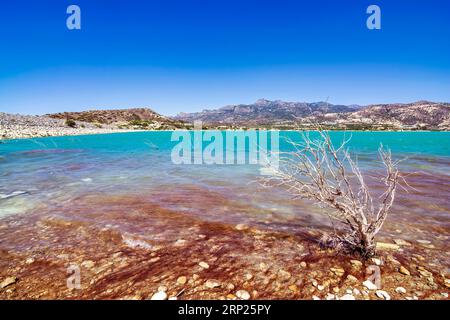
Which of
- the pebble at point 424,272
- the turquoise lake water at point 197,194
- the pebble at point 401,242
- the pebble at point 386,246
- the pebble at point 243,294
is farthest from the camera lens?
the turquoise lake water at point 197,194

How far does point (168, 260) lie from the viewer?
16.3ft

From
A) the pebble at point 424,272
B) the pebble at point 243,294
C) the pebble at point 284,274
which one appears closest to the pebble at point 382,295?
the pebble at point 424,272

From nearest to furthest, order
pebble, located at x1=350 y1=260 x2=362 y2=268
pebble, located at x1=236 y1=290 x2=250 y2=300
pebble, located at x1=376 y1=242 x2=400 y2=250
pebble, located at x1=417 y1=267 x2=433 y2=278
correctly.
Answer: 1. pebble, located at x1=236 y1=290 x2=250 y2=300
2. pebble, located at x1=417 y1=267 x2=433 y2=278
3. pebble, located at x1=350 y1=260 x2=362 y2=268
4. pebble, located at x1=376 y1=242 x2=400 y2=250

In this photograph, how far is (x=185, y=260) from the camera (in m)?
4.96

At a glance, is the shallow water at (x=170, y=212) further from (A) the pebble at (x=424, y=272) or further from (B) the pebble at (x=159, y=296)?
(B) the pebble at (x=159, y=296)

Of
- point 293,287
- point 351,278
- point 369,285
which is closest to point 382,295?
point 369,285

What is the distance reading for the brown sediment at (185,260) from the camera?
158 inches

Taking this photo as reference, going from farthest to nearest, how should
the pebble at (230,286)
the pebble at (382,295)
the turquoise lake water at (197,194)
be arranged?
the turquoise lake water at (197,194)
the pebble at (230,286)
the pebble at (382,295)

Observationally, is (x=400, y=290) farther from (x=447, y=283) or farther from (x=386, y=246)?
(x=386, y=246)

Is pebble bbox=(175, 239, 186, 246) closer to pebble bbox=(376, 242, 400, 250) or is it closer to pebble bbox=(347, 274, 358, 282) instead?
pebble bbox=(347, 274, 358, 282)

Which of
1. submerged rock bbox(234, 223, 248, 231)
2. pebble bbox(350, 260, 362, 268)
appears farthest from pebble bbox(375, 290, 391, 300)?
submerged rock bbox(234, 223, 248, 231)

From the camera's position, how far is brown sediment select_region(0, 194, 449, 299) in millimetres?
4016

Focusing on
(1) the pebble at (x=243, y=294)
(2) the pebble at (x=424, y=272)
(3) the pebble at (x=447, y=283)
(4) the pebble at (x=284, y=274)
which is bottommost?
(1) the pebble at (x=243, y=294)
